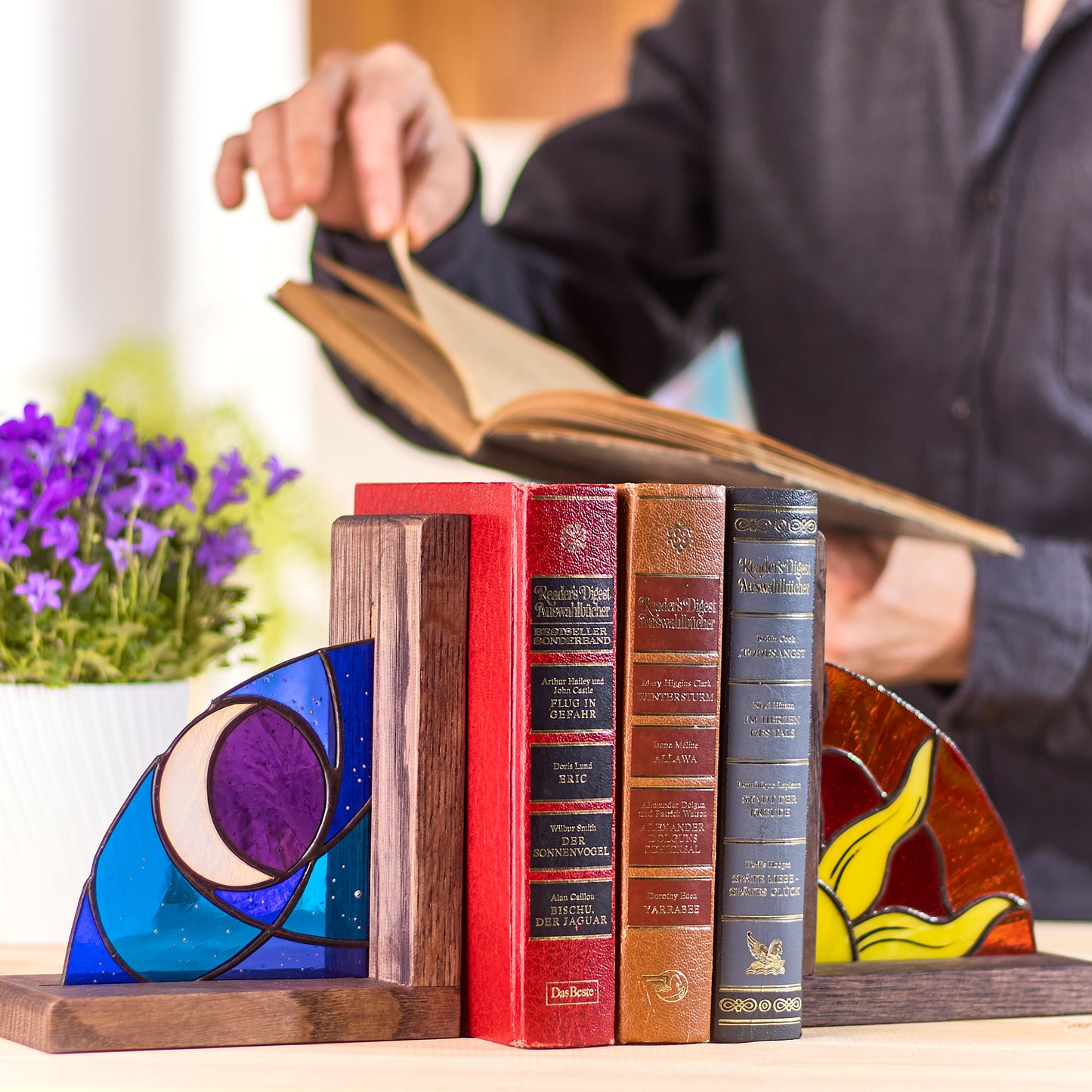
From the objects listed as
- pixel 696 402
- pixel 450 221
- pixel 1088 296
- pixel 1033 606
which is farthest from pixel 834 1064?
pixel 696 402

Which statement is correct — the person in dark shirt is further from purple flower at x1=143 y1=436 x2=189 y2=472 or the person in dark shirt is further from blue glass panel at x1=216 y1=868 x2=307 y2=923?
blue glass panel at x1=216 y1=868 x2=307 y2=923

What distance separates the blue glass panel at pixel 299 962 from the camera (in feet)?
1.90

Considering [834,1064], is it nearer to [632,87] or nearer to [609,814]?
[609,814]

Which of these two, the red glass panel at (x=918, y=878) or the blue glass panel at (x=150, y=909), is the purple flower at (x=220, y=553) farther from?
the red glass panel at (x=918, y=878)

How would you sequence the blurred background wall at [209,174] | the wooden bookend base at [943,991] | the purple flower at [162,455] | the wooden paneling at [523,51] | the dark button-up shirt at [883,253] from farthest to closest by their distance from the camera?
the wooden paneling at [523,51] < the blurred background wall at [209,174] < the dark button-up shirt at [883,253] < the purple flower at [162,455] < the wooden bookend base at [943,991]

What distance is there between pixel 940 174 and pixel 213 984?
38.7 inches

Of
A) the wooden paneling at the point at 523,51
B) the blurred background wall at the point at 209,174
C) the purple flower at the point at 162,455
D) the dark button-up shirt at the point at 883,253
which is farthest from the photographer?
the wooden paneling at the point at 523,51

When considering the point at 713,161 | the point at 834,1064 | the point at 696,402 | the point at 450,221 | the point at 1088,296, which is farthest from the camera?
the point at 696,402

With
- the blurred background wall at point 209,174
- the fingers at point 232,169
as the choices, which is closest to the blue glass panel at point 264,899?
the fingers at point 232,169

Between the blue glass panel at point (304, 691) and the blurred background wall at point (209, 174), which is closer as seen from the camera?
the blue glass panel at point (304, 691)

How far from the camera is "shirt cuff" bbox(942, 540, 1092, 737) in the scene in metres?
0.98

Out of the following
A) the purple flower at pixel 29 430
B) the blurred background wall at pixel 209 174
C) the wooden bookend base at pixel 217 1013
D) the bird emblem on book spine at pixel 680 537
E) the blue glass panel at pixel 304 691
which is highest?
the blurred background wall at pixel 209 174

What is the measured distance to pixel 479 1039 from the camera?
58cm

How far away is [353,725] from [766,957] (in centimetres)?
21
